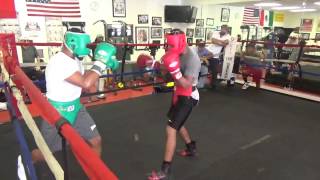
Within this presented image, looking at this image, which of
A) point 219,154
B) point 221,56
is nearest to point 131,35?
point 221,56

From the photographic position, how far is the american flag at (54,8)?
543 cm

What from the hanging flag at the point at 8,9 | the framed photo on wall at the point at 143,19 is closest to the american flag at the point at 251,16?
the framed photo on wall at the point at 143,19

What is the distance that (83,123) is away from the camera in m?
1.80

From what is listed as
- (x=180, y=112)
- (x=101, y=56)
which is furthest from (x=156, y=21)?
(x=101, y=56)

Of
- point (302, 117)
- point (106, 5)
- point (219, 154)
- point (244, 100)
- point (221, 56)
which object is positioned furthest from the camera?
point (106, 5)

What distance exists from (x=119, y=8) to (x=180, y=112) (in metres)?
5.15

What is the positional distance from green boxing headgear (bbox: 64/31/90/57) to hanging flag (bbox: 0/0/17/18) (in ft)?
14.2

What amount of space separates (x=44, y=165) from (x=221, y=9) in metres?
7.84

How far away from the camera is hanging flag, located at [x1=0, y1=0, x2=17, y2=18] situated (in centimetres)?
508

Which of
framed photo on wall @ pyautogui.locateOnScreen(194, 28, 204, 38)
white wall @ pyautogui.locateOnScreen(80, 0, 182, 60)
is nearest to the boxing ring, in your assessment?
white wall @ pyautogui.locateOnScreen(80, 0, 182, 60)

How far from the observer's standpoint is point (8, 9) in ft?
17.0

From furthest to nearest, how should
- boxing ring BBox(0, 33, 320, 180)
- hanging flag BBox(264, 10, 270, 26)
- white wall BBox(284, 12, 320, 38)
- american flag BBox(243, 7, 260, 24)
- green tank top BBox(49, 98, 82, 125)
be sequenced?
white wall BBox(284, 12, 320, 38) < hanging flag BBox(264, 10, 270, 26) < american flag BBox(243, 7, 260, 24) < green tank top BBox(49, 98, 82, 125) < boxing ring BBox(0, 33, 320, 180)

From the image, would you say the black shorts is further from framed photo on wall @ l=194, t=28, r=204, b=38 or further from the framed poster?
the framed poster

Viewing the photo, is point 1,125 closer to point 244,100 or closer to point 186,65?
point 186,65
